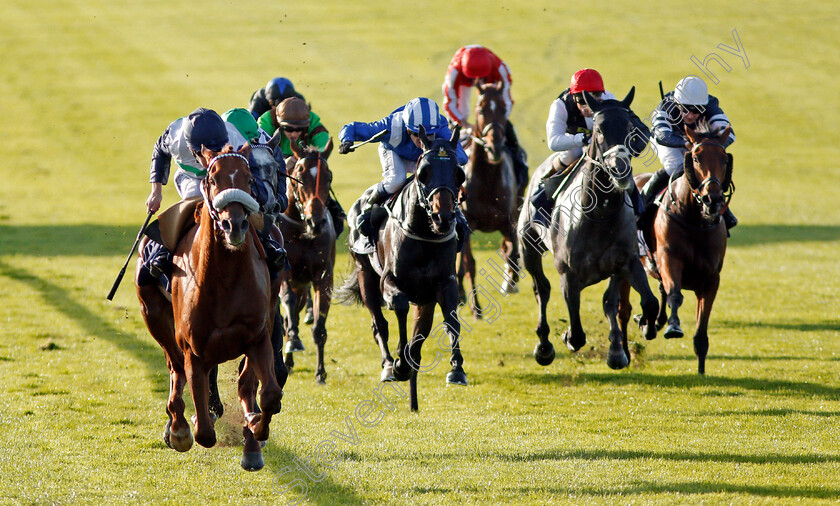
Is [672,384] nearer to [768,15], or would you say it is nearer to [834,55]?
[834,55]

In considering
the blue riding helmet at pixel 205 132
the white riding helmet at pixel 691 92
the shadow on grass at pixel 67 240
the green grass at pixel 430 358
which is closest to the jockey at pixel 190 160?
the blue riding helmet at pixel 205 132

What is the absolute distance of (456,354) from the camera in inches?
306

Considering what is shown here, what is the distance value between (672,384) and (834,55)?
31313 mm

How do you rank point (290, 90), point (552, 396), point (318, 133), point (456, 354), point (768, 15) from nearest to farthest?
1. point (456, 354)
2. point (552, 396)
3. point (318, 133)
4. point (290, 90)
5. point (768, 15)

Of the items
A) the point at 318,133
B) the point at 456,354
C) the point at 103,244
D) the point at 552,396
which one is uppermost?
the point at 318,133

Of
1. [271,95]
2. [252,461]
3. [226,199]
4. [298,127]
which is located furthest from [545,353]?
[226,199]

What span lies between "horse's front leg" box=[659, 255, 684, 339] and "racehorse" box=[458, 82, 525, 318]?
3.02 metres

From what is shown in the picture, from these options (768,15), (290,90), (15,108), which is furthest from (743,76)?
(290,90)

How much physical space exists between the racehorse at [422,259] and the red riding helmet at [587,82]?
1.75 m

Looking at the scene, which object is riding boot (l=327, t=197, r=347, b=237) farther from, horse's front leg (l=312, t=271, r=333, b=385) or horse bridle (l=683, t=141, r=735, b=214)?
horse bridle (l=683, t=141, r=735, b=214)

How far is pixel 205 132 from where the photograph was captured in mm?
6211

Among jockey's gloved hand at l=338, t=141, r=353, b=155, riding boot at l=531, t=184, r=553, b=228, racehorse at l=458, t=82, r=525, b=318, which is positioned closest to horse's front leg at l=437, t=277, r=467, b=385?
jockey's gloved hand at l=338, t=141, r=353, b=155

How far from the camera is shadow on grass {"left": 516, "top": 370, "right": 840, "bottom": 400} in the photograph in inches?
360

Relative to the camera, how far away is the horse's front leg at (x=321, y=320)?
9.70 meters
